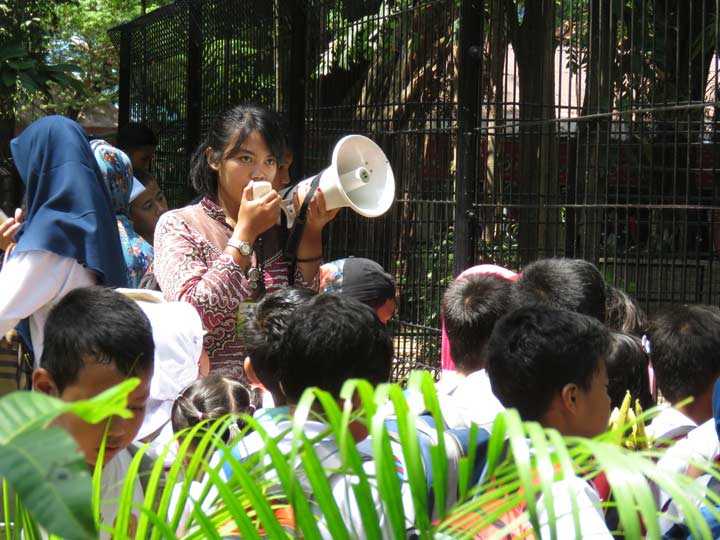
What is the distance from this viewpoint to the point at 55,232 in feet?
11.9

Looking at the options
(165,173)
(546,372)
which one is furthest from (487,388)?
(165,173)

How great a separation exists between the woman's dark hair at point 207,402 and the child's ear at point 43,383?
0.76 m

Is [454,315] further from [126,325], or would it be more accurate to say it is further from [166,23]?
[166,23]

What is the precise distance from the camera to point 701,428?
117 inches

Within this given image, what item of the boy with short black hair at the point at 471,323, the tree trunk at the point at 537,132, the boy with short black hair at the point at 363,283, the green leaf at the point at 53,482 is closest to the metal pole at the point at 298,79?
the tree trunk at the point at 537,132

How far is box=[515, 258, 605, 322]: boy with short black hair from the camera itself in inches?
153

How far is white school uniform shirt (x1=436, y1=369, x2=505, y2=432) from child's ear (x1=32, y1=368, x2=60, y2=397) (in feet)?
3.17

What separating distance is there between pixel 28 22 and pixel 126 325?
6.74 m

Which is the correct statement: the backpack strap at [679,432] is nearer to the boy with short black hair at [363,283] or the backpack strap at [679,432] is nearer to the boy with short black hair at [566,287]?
the boy with short black hair at [566,287]

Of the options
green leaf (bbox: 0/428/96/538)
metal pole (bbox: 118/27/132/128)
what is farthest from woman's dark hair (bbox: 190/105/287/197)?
metal pole (bbox: 118/27/132/128)

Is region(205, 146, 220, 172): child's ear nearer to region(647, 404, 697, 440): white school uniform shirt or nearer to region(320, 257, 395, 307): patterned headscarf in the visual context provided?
region(320, 257, 395, 307): patterned headscarf

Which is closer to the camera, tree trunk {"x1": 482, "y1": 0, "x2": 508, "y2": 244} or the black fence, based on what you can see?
the black fence

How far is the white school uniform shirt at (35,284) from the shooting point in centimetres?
348

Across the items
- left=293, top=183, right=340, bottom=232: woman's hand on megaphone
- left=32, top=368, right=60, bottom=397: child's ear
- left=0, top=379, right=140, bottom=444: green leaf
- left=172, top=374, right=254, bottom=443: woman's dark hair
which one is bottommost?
left=172, top=374, right=254, bottom=443: woman's dark hair
